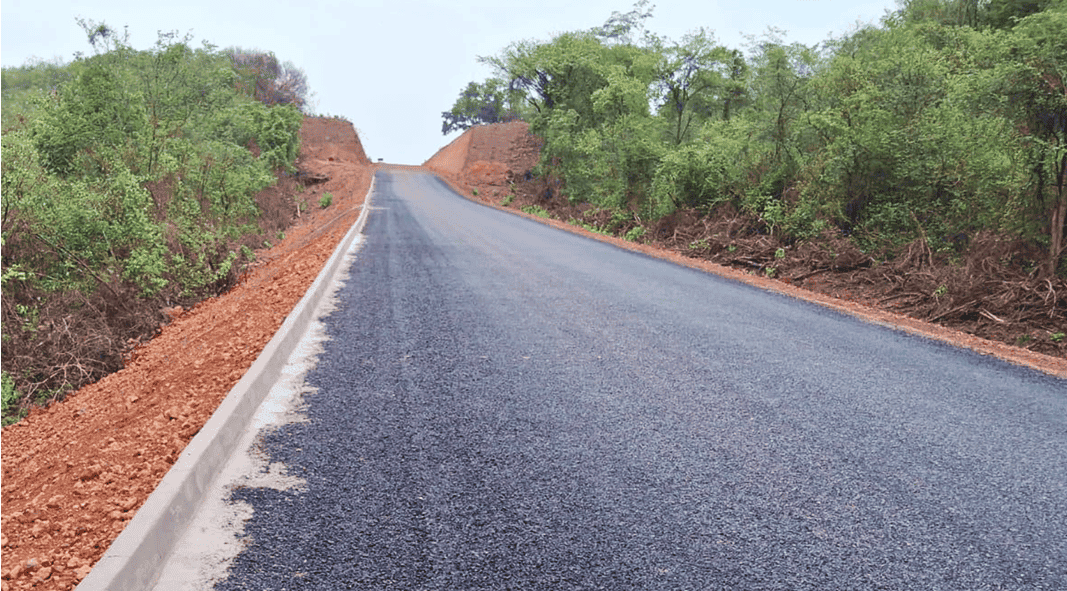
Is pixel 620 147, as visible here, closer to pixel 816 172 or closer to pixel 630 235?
pixel 630 235

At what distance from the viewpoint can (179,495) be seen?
3152 millimetres

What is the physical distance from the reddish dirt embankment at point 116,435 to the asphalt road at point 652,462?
2.33 feet

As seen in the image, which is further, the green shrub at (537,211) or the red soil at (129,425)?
the green shrub at (537,211)

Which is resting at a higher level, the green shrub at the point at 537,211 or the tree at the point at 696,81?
the tree at the point at 696,81

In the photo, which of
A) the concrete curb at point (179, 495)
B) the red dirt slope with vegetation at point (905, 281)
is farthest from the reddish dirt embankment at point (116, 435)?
the red dirt slope with vegetation at point (905, 281)

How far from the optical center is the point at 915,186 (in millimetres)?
13102

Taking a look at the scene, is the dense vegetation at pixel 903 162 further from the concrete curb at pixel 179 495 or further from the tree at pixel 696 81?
the concrete curb at pixel 179 495

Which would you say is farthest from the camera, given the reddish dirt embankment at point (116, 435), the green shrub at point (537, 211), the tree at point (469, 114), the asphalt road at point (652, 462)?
the tree at point (469, 114)

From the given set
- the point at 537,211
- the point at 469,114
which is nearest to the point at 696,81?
the point at 537,211

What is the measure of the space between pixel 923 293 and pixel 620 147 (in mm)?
15590

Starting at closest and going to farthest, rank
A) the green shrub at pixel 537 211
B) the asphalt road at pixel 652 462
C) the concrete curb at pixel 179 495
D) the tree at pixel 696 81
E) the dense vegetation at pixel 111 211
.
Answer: the concrete curb at pixel 179 495 → the asphalt road at pixel 652 462 → the dense vegetation at pixel 111 211 → the tree at pixel 696 81 → the green shrub at pixel 537 211

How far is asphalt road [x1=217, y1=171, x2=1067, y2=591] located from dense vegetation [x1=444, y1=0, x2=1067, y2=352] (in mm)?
4539

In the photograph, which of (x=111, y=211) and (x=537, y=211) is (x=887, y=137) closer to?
(x=111, y=211)

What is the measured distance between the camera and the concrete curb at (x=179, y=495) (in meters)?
2.61
